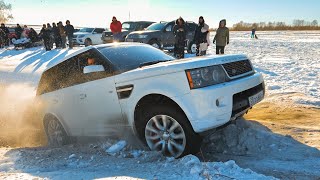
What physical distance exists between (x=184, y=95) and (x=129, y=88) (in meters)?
0.83

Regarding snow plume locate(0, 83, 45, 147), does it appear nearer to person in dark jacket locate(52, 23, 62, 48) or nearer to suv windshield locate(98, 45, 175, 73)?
suv windshield locate(98, 45, 175, 73)

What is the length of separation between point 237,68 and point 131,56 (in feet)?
5.24

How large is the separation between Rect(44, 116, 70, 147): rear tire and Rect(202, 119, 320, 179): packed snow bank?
2.39 m

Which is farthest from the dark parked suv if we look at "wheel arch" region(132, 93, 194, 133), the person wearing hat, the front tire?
the front tire

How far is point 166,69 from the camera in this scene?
Answer: 410cm

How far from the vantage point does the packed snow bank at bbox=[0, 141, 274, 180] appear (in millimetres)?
3400

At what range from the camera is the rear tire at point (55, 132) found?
5.73 m

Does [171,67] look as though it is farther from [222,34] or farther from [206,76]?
[222,34]

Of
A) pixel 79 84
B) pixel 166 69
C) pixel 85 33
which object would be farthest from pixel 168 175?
pixel 85 33

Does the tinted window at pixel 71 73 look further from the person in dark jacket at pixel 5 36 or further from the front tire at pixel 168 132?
the person in dark jacket at pixel 5 36

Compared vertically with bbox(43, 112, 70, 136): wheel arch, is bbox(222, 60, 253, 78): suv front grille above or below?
above

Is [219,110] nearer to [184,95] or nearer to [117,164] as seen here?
[184,95]

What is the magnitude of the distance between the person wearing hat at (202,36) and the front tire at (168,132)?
8.71 metres

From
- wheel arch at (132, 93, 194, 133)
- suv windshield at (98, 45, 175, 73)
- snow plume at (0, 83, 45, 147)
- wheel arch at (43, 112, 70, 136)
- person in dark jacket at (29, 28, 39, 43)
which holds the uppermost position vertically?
person in dark jacket at (29, 28, 39, 43)
